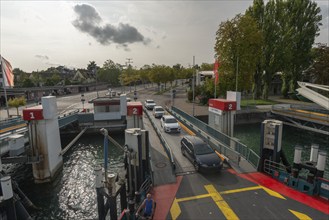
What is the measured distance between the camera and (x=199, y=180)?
13.7 m

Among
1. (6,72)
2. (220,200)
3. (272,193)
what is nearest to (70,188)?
(220,200)

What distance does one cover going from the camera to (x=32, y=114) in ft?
55.4

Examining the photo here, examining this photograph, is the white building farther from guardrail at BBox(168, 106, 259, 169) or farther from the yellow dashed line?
the yellow dashed line

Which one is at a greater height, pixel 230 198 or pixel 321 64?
pixel 321 64

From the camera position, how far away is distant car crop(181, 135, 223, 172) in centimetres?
1404

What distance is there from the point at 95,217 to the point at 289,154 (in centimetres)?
2104

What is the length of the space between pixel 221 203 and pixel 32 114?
1604 cm

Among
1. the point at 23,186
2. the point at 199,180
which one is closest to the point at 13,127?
the point at 23,186

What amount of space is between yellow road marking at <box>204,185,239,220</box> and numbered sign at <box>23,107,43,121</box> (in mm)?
14553

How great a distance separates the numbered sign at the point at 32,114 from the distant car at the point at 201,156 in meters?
12.5

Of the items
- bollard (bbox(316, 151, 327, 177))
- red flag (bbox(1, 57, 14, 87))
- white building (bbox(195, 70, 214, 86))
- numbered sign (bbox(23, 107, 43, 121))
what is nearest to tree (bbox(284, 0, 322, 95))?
white building (bbox(195, 70, 214, 86))

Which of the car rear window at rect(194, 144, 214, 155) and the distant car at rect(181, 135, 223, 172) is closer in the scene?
the distant car at rect(181, 135, 223, 172)

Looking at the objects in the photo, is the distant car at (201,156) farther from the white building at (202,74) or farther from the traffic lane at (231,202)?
the white building at (202,74)

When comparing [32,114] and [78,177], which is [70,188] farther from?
[32,114]
